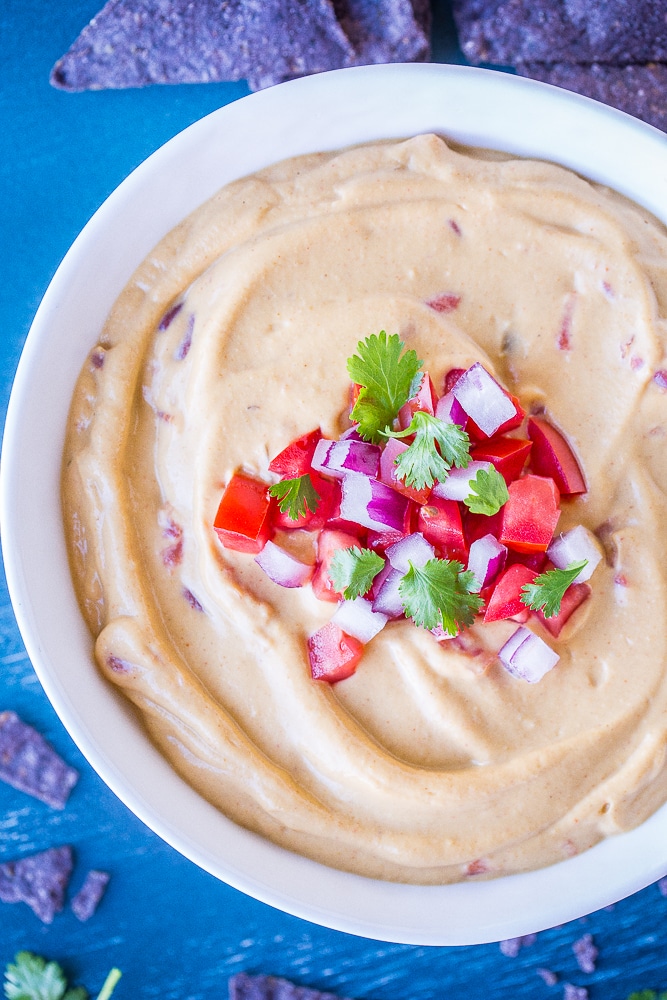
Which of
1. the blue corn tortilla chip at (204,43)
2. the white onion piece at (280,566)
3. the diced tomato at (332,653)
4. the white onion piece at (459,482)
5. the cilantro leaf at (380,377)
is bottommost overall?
the diced tomato at (332,653)

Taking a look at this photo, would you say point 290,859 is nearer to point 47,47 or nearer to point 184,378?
point 184,378

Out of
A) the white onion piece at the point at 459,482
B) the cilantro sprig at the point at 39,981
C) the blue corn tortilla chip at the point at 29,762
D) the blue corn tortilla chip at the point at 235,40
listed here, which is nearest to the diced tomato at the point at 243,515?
the white onion piece at the point at 459,482

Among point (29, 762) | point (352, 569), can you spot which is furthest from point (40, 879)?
point (352, 569)

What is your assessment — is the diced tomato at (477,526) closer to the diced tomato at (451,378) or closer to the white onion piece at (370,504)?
the white onion piece at (370,504)

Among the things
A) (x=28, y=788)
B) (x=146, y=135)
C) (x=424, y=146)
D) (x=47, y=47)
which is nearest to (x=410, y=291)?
(x=424, y=146)

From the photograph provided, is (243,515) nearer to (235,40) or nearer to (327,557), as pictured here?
(327,557)

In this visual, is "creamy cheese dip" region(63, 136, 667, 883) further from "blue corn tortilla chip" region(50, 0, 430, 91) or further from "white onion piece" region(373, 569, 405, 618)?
"blue corn tortilla chip" region(50, 0, 430, 91)
